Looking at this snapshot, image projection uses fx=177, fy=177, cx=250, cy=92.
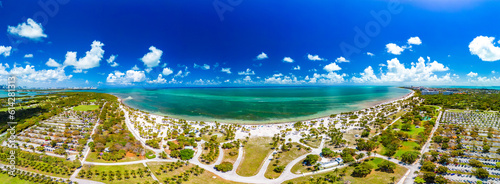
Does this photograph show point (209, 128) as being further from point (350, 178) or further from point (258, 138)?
point (350, 178)

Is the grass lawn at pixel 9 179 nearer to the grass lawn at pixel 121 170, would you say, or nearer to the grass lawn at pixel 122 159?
the grass lawn at pixel 121 170

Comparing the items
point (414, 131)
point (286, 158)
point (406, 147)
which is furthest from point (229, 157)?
point (414, 131)

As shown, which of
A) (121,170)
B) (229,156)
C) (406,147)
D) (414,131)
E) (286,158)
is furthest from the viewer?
(414,131)

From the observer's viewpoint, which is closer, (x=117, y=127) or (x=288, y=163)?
(x=288, y=163)

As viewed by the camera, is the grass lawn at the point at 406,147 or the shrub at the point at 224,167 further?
the grass lawn at the point at 406,147

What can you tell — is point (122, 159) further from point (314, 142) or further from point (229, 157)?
point (314, 142)

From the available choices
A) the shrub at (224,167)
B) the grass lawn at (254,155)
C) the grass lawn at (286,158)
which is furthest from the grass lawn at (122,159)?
the grass lawn at (286,158)

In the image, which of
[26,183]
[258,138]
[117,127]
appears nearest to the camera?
[26,183]

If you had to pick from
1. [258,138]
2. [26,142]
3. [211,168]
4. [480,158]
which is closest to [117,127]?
[26,142]

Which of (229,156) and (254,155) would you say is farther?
(254,155)
